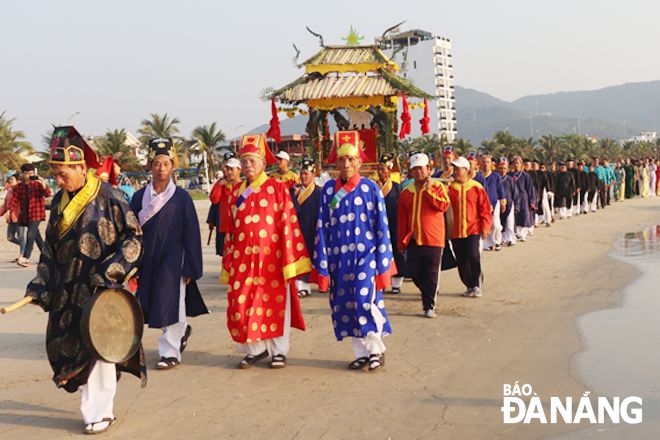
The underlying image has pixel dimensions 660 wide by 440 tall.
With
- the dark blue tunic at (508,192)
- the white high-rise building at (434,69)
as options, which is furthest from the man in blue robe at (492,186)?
the white high-rise building at (434,69)

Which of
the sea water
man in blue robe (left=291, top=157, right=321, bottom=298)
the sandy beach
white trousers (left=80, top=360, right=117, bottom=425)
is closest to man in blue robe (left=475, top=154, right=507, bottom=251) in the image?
the sandy beach

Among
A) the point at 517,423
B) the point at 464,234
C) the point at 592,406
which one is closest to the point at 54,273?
the point at 517,423

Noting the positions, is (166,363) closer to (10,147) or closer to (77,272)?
(77,272)

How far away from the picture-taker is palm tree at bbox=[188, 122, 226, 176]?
177ft

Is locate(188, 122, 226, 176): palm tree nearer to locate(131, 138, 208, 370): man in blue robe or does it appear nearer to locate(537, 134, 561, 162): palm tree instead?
locate(537, 134, 561, 162): palm tree

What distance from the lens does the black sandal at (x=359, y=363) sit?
5.20 m

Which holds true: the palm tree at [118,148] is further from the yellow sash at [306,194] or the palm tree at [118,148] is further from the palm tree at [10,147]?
the yellow sash at [306,194]

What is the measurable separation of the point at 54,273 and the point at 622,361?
4.47 meters

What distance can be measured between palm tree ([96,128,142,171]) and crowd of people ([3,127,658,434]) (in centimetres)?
3671

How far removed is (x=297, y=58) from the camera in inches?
530

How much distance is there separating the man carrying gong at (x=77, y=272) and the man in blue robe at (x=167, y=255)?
1148mm

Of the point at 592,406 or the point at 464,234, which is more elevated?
the point at 464,234

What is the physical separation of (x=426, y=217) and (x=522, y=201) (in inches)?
289

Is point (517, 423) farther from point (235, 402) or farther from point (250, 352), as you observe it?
point (250, 352)
